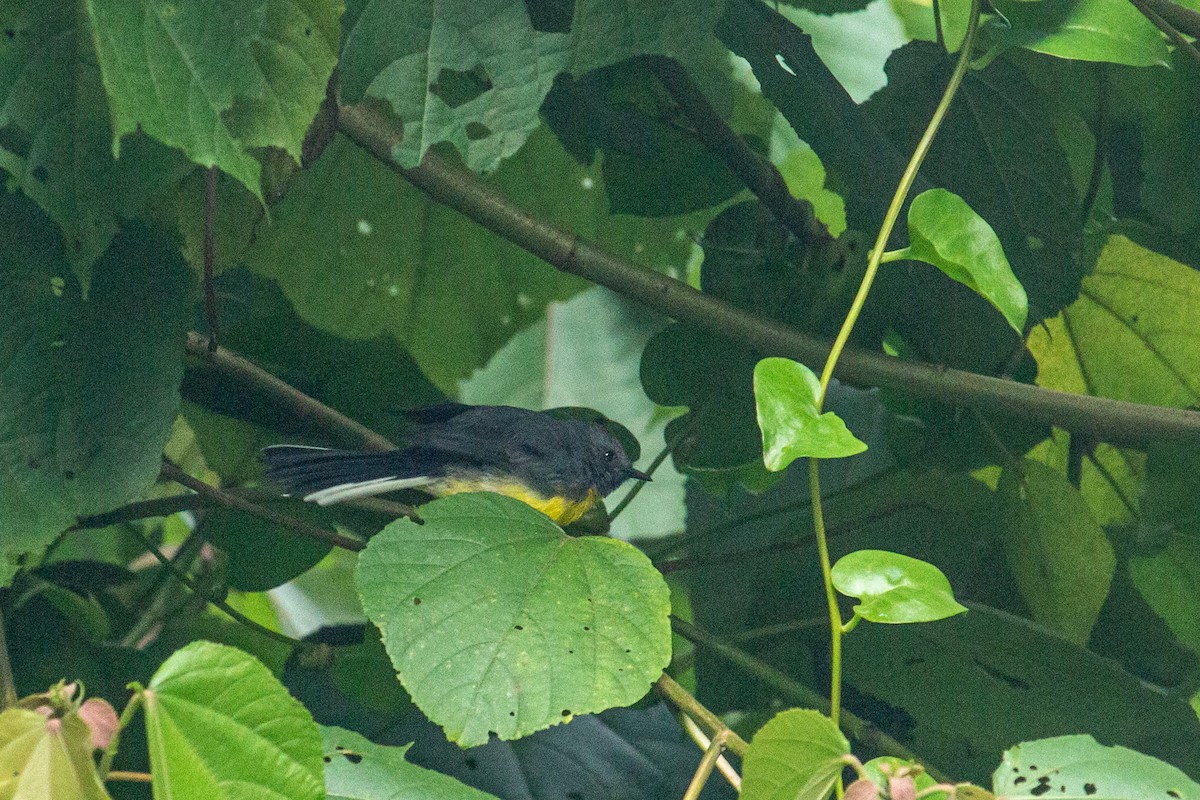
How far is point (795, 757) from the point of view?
2.86 ft

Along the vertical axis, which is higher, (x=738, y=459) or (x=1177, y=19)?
(x=1177, y=19)

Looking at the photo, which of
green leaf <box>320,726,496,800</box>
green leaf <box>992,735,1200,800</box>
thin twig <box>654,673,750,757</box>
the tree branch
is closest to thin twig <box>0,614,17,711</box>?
green leaf <box>320,726,496,800</box>

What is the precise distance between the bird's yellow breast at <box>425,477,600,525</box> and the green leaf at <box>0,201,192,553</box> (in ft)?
1.77

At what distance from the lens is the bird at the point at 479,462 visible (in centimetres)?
140

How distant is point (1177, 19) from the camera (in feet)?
4.03

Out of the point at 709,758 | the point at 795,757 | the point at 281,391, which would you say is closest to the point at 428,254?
the point at 281,391

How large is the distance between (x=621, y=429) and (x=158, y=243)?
691 mm

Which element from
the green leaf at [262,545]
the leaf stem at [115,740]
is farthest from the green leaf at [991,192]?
the leaf stem at [115,740]

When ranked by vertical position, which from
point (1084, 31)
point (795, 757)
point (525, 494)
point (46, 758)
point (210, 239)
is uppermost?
point (1084, 31)

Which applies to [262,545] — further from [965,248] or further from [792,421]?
[965,248]

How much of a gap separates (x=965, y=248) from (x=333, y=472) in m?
0.75

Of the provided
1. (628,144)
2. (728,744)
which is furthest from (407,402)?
(728,744)

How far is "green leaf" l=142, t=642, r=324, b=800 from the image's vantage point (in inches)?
31.5

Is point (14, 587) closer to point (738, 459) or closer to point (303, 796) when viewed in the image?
point (303, 796)
